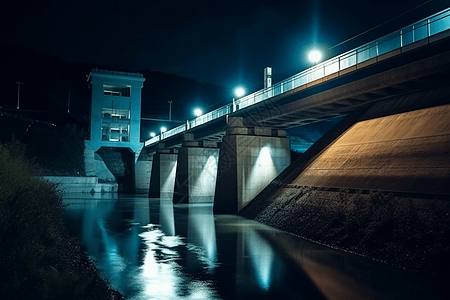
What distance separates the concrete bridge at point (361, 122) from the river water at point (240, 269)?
4.74 metres

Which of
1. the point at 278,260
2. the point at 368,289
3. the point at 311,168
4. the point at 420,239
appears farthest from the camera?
the point at 311,168

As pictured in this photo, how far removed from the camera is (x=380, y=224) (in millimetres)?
14344

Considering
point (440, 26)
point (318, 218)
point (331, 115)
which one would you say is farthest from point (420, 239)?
point (331, 115)

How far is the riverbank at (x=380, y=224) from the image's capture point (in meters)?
11.8

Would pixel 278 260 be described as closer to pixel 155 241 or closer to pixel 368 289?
pixel 368 289

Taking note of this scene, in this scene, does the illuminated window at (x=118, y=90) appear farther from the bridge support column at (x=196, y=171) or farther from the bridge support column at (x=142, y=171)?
the bridge support column at (x=196, y=171)

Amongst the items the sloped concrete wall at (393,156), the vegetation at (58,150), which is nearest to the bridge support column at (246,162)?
the sloped concrete wall at (393,156)

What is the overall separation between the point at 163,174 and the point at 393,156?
44646 millimetres

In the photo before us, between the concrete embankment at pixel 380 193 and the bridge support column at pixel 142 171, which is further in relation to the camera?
the bridge support column at pixel 142 171

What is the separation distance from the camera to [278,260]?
13938mm

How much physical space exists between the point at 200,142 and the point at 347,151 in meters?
26.2

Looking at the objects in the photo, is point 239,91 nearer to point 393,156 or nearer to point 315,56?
point 315,56

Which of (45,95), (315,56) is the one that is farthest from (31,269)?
(45,95)

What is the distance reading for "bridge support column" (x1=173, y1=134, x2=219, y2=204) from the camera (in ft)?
151
